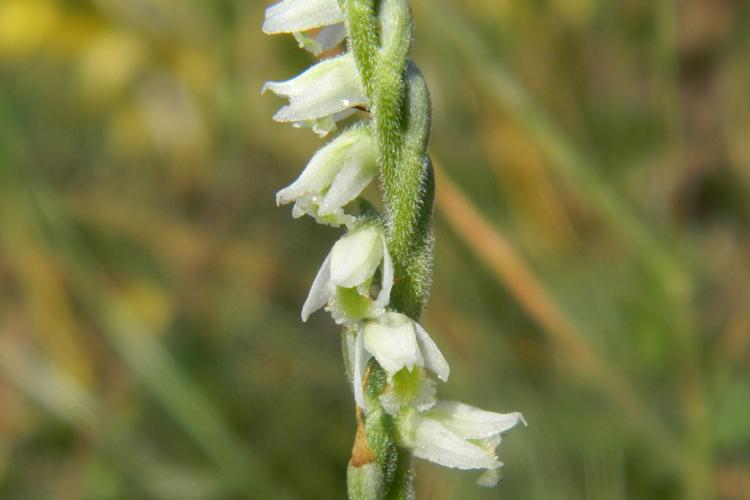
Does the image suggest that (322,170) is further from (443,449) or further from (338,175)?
(443,449)

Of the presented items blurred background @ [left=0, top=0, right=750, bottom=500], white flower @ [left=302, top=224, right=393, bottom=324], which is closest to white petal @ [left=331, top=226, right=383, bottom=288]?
white flower @ [left=302, top=224, right=393, bottom=324]

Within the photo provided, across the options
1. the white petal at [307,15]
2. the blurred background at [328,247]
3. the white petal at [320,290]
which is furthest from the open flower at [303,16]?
the blurred background at [328,247]

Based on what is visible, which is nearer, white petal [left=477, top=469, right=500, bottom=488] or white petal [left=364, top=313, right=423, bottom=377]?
white petal [left=364, top=313, right=423, bottom=377]

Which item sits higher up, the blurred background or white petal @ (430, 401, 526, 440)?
the blurred background

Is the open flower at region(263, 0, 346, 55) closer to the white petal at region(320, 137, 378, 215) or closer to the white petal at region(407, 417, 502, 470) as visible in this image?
the white petal at region(320, 137, 378, 215)

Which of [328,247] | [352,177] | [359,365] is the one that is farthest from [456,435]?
[328,247]

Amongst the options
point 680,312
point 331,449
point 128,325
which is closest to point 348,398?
point 331,449

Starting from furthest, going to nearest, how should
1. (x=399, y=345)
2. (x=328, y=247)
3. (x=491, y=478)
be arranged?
(x=328, y=247) → (x=491, y=478) → (x=399, y=345)

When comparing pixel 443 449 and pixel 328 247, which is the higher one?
pixel 328 247
